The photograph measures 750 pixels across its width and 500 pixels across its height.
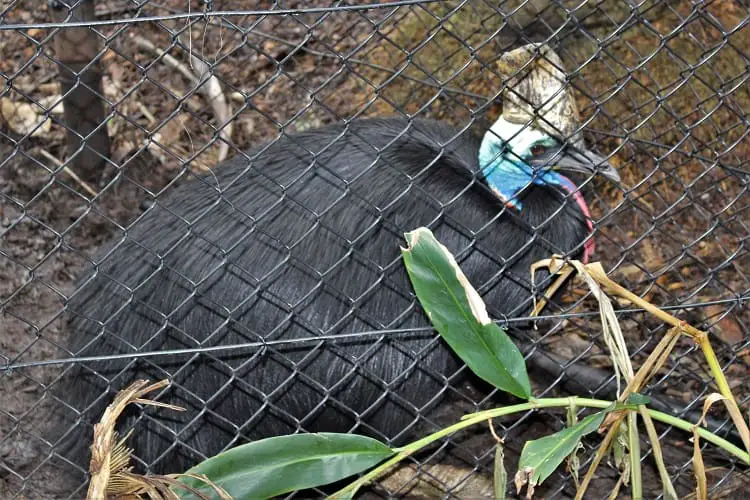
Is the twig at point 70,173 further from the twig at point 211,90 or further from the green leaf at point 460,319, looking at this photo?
the green leaf at point 460,319

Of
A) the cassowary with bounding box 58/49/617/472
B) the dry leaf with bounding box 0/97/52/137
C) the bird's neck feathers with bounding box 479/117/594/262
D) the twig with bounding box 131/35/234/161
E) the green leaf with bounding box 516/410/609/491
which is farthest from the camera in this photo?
the twig with bounding box 131/35/234/161

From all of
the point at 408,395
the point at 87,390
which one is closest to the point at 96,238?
the point at 87,390

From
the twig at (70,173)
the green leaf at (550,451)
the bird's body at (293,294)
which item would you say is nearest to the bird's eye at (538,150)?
the bird's body at (293,294)

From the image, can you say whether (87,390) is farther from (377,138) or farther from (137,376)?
(377,138)

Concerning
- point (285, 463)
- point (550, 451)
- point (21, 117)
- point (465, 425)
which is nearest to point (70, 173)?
point (21, 117)

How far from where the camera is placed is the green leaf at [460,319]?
2.09 m

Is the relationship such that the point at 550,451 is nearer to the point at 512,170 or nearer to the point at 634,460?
the point at 634,460

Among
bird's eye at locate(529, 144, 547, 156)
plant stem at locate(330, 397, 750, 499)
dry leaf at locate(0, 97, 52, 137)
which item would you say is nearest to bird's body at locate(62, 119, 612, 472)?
bird's eye at locate(529, 144, 547, 156)

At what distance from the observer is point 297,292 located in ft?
9.29

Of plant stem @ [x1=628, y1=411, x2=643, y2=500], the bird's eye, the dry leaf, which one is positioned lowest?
plant stem @ [x1=628, y1=411, x2=643, y2=500]

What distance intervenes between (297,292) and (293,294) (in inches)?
0.6

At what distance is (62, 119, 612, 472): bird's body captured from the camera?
2752mm

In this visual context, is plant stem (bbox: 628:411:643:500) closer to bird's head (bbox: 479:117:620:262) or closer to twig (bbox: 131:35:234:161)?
bird's head (bbox: 479:117:620:262)

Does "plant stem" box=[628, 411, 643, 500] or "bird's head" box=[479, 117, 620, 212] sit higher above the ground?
"bird's head" box=[479, 117, 620, 212]
